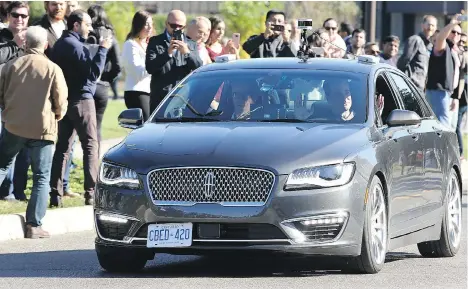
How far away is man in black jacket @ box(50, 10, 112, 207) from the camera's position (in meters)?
13.6

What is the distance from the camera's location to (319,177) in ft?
29.0

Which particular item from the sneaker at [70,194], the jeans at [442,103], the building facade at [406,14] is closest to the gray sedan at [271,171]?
the sneaker at [70,194]

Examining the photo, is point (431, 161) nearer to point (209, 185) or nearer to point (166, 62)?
point (209, 185)

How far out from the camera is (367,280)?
29.6 feet

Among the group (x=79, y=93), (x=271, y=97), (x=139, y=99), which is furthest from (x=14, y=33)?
(x=271, y=97)

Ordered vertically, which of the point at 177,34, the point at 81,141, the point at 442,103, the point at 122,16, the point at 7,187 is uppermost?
the point at 177,34

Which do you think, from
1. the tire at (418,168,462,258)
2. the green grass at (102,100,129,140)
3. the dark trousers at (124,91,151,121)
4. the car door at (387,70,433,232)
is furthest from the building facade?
the car door at (387,70,433,232)

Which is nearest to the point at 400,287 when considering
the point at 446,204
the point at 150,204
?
the point at 150,204

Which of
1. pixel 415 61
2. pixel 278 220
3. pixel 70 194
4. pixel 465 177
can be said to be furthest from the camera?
pixel 465 177

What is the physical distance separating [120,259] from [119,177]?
615 millimetres

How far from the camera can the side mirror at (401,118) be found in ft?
32.3

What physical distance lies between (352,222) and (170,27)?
6196 millimetres

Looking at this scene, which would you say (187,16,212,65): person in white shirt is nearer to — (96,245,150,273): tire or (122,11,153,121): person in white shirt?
(122,11,153,121): person in white shirt

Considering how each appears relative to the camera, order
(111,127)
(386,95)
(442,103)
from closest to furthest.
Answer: (386,95) → (442,103) → (111,127)
